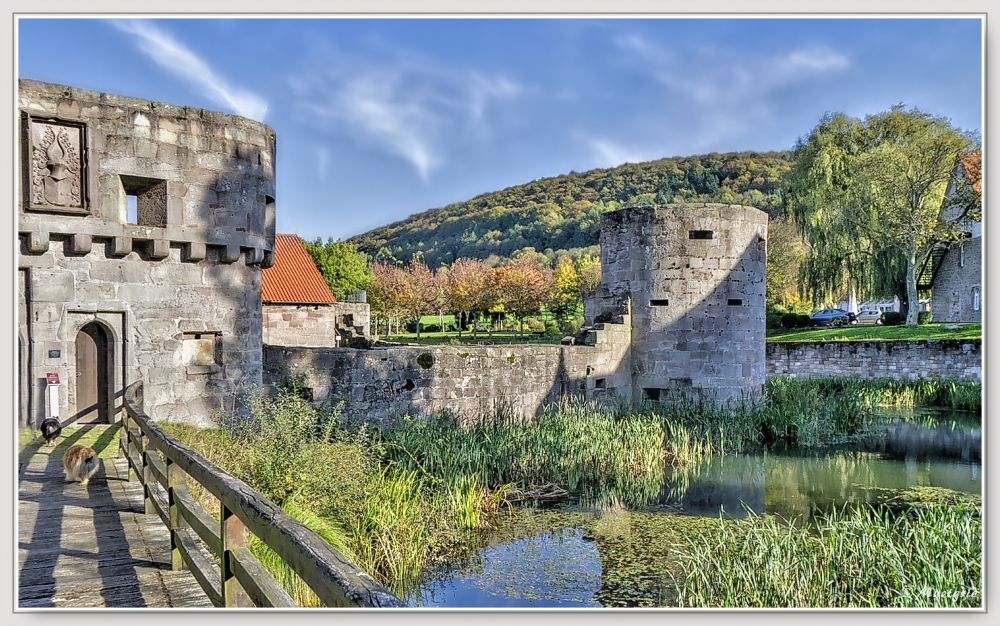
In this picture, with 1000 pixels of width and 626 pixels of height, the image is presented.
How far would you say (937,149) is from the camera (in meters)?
23.0

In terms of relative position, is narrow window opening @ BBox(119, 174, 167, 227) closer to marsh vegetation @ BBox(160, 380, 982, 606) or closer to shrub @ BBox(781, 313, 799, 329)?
marsh vegetation @ BBox(160, 380, 982, 606)

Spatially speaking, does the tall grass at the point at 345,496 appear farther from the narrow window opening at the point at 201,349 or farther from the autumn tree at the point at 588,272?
the autumn tree at the point at 588,272

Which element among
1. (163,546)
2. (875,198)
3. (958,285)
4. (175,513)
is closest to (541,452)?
(163,546)

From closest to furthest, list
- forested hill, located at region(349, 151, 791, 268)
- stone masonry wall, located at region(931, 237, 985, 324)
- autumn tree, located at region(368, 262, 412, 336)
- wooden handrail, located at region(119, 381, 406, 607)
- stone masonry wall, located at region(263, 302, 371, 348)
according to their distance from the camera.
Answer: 1. wooden handrail, located at region(119, 381, 406, 607)
2. stone masonry wall, located at region(931, 237, 985, 324)
3. stone masonry wall, located at region(263, 302, 371, 348)
4. autumn tree, located at region(368, 262, 412, 336)
5. forested hill, located at region(349, 151, 791, 268)

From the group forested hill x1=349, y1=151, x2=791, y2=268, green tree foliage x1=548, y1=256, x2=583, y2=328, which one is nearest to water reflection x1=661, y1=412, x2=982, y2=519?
forested hill x1=349, y1=151, x2=791, y2=268

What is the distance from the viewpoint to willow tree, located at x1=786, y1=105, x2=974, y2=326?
23.4 m

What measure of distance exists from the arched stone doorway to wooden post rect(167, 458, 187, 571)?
4643 mm

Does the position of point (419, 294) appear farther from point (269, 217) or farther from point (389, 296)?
point (269, 217)

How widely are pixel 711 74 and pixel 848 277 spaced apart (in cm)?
2388

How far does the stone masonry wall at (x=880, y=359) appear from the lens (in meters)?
21.3

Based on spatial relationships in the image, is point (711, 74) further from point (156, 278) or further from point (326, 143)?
point (156, 278)

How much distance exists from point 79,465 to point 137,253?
354 centimetres

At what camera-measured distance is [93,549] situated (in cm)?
468

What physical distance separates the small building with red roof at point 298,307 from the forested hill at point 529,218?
21.9 meters
